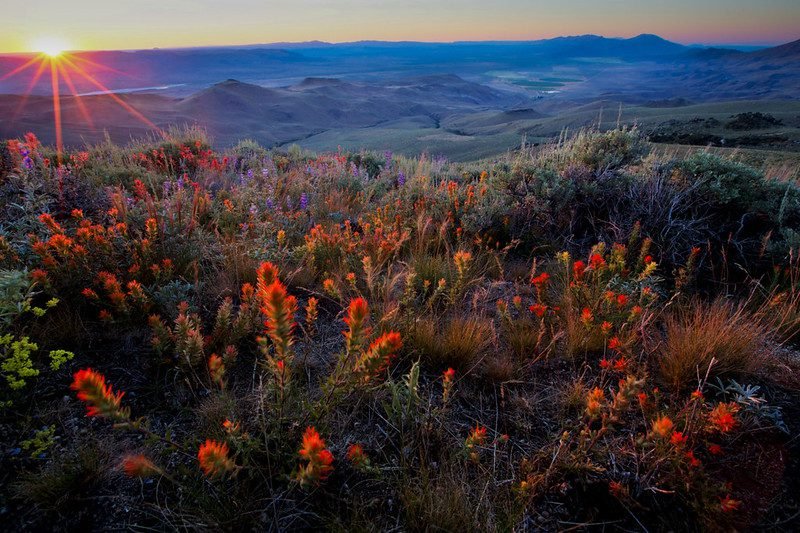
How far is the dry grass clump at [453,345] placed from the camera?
2.24m

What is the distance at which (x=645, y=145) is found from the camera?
552 cm

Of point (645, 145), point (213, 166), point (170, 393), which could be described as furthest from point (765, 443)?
point (213, 166)

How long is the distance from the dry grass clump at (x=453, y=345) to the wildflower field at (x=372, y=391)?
17mm

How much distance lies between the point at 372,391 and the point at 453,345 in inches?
21.6

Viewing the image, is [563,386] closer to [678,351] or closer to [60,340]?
[678,351]

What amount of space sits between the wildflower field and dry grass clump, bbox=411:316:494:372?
17mm

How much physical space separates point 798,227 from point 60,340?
20.6ft

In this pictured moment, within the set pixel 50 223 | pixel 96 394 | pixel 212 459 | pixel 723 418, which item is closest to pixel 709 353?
pixel 723 418

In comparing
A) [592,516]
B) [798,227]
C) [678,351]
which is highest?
[798,227]

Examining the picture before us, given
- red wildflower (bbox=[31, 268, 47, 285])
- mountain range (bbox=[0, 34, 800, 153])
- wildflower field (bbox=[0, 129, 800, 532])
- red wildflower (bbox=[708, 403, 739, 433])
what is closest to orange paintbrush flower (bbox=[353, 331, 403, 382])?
wildflower field (bbox=[0, 129, 800, 532])

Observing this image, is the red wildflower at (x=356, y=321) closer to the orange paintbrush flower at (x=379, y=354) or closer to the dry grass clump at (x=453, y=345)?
the orange paintbrush flower at (x=379, y=354)

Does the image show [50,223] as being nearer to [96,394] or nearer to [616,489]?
[96,394]

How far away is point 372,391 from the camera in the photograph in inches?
77.0

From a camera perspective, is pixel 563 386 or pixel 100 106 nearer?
pixel 563 386
